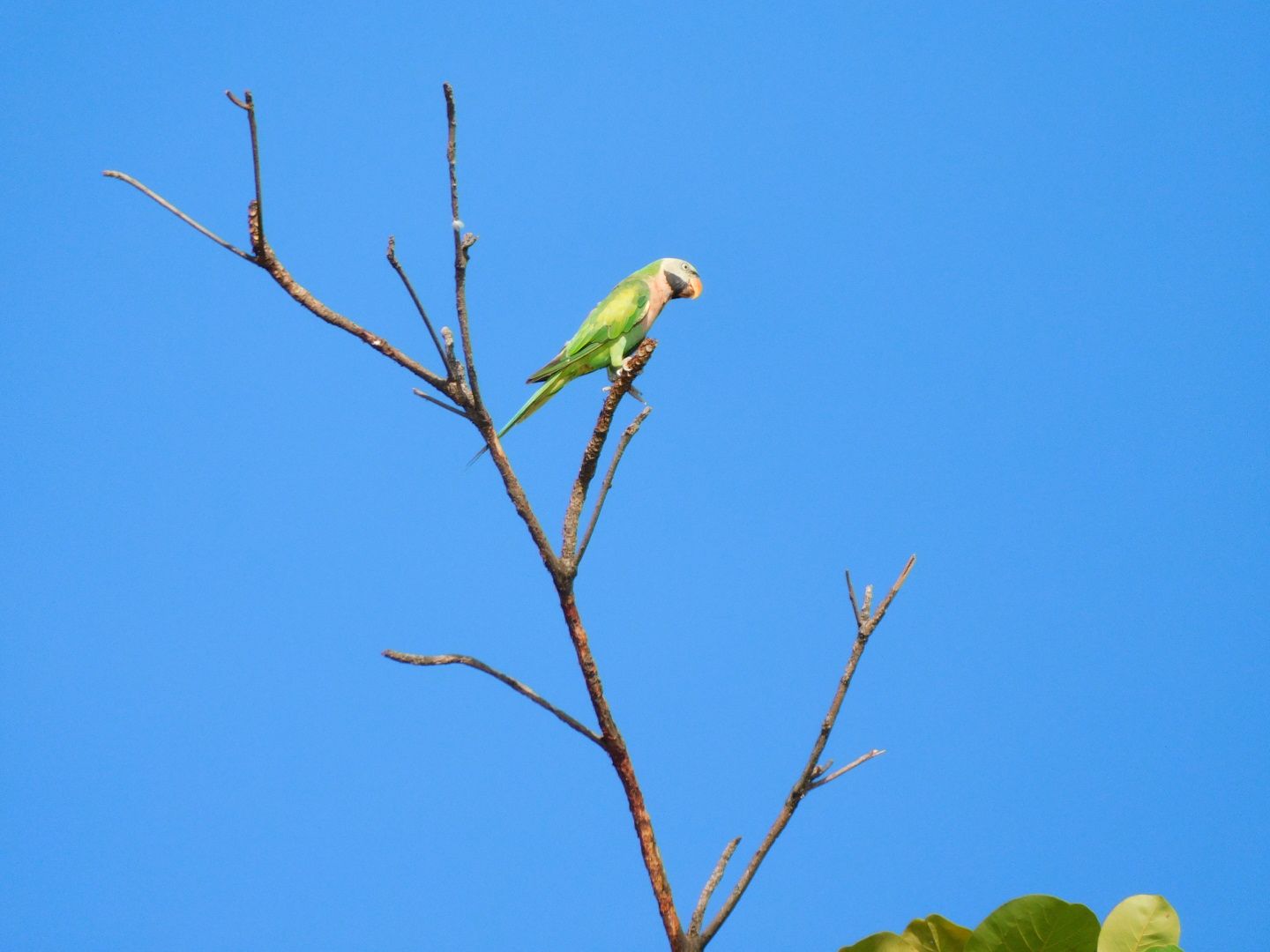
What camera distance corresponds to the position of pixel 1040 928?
4.47ft

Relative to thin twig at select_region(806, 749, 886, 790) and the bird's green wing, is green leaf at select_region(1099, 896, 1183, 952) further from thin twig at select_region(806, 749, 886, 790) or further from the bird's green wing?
the bird's green wing

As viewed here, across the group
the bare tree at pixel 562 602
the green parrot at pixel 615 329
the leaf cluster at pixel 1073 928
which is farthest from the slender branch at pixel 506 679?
the green parrot at pixel 615 329

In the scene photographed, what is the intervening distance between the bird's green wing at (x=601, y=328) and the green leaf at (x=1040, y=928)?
1.94 m

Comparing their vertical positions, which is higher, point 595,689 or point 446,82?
point 446,82

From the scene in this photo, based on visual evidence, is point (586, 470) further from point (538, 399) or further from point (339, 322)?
point (538, 399)

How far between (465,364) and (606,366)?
5.93ft

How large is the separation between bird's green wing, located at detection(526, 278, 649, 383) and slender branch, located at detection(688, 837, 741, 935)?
1.56 m

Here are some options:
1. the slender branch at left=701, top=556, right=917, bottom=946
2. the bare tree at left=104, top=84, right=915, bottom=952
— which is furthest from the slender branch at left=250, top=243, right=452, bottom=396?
the slender branch at left=701, top=556, right=917, bottom=946

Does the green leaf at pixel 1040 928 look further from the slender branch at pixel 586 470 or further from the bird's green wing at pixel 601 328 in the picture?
the bird's green wing at pixel 601 328

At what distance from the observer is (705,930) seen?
1.59 m

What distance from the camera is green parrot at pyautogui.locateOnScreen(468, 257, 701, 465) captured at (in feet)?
10.1

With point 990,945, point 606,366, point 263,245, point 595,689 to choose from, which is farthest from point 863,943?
point 606,366

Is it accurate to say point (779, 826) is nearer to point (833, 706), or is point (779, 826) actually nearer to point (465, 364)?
point (833, 706)

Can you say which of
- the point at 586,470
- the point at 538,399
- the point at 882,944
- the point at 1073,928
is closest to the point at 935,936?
the point at 882,944
